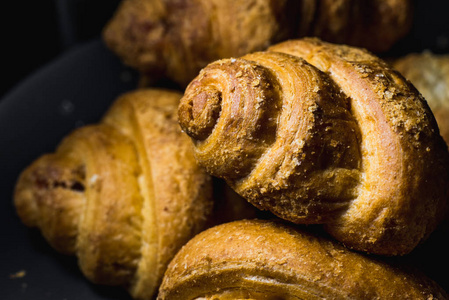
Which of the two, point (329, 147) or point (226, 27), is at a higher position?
point (226, 27)

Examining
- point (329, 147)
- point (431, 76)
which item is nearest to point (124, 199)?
point (329, 147)

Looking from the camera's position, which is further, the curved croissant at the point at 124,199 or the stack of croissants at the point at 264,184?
the curved croissant at the point at 124,199

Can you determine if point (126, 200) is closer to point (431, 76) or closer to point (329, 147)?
point (329, 147)

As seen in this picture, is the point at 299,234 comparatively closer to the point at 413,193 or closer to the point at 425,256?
the point at 413,193

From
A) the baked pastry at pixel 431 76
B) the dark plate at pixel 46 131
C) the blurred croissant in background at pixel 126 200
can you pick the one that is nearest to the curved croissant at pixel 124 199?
the blurred croissant in background at pixel 126 200

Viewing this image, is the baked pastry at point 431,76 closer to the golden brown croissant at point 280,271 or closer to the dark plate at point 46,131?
the golden brown croissant at point 280,271

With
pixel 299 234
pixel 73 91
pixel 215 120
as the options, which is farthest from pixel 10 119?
pixel 299 234

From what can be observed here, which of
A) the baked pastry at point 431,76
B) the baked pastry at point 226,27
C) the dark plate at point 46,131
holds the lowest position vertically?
the dark plate at point 46,131
